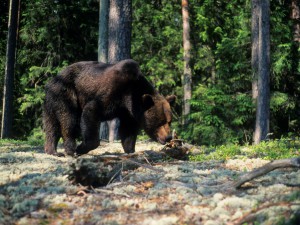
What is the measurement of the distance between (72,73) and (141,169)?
11.8 feet

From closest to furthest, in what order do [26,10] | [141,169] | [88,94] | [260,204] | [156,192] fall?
[260,204], [156,192], [141,169], [88,94], [26,10]

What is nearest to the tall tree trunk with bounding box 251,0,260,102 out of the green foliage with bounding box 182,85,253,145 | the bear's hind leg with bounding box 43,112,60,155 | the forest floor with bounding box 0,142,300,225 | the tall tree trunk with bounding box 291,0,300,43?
the green foliage with bounding box 182,85,253,145

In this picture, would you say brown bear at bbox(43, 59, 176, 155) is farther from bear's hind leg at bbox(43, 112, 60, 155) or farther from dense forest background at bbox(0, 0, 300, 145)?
dense forest background at bbox(0, 0, 300, 145)

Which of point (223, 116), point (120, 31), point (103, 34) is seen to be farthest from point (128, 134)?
point (223, 116)

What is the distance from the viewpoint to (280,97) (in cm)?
1670

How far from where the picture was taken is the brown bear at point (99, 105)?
7980mm

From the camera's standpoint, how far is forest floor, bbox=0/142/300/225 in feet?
11.7

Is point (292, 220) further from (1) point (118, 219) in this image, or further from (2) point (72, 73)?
(2) point (72, 73)

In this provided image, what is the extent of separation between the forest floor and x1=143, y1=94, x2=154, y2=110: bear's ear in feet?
7.73

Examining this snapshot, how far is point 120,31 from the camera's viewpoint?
11.8 metres

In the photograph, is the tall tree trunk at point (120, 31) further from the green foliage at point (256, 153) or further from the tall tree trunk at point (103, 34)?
the green foliage at point (256, 153)

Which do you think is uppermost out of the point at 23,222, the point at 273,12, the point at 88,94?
the point at 273,12

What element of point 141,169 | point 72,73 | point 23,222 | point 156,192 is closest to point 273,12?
point 72,73

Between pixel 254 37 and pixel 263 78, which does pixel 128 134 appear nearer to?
pixel 263 78
